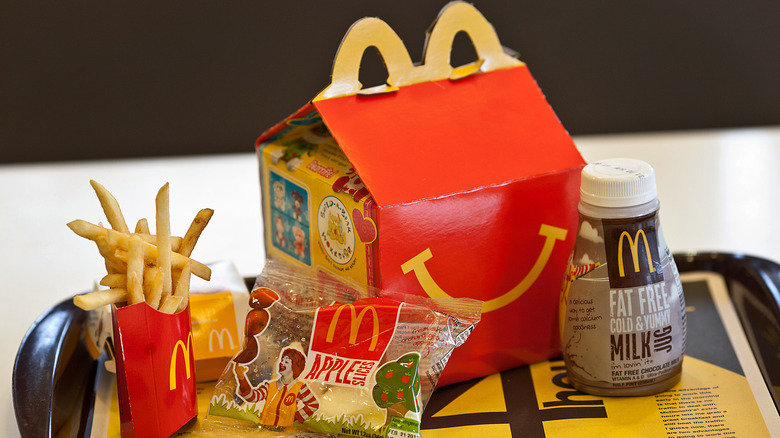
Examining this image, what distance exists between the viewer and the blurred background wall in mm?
3066

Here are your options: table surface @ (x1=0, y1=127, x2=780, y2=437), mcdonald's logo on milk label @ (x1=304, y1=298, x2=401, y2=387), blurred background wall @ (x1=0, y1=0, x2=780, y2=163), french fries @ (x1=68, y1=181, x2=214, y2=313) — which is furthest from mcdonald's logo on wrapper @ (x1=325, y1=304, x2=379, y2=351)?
blurred background wall @ (x1=0, y1=0, x2=780, y2=163)

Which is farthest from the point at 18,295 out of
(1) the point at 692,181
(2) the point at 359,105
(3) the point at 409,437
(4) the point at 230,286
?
(1) the point at 692,181

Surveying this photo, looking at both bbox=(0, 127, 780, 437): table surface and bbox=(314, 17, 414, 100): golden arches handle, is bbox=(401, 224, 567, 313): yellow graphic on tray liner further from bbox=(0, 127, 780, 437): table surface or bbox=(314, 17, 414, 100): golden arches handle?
bbox=(0, 127, 780, 437): table surface

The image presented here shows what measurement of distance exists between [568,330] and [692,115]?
2408 millimetres

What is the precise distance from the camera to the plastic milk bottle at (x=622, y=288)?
3.54ft

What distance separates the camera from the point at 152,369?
1.05 metres

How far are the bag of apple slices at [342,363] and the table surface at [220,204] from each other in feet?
1.64

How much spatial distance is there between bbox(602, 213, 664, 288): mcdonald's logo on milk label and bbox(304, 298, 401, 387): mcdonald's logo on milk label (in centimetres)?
28

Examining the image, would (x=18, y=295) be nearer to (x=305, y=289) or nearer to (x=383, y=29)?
(x=305, y=289)

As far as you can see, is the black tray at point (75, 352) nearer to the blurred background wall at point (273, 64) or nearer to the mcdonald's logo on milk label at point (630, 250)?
the mcdonald's logo on milk label at point (630, 250)

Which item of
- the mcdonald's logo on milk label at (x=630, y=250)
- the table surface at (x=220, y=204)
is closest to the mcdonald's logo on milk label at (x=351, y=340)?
the mcdonald's logo on milk label at (x=630, y=250)

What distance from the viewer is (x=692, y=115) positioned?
3295 mm

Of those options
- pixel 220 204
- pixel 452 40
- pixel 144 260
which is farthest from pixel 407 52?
pixel 220 204

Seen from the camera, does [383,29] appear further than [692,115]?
No
